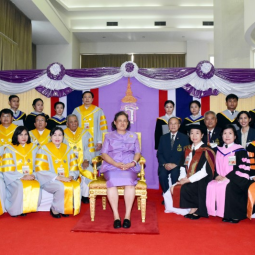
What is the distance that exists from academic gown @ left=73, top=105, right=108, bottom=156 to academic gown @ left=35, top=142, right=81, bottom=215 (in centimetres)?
117

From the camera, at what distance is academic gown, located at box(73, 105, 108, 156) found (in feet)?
17.0

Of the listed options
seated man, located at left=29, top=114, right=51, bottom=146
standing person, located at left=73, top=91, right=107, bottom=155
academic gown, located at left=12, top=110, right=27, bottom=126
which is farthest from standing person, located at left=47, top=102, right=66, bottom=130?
seated man, located at left=29, top=114, right=51, bottom=146

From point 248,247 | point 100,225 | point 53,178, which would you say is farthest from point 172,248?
point 53,178

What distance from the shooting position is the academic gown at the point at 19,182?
3691 mm

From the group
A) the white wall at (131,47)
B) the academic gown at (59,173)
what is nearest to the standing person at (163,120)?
the academic gown at (59,173)

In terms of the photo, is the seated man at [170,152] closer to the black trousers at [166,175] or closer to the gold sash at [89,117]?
the black trousers at [166,175]

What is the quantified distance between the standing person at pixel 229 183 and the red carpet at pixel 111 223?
74 cm

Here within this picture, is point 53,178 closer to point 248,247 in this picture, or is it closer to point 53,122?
point 53,122

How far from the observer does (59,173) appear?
3883 mm

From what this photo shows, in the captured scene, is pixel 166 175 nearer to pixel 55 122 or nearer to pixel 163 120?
pixel 163 120

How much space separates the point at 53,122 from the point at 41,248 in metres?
2.80

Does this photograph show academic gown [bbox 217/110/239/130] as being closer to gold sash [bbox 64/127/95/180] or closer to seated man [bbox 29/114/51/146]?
gold sash [bbox 64/127/95/180]

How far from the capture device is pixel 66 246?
2.70 meters

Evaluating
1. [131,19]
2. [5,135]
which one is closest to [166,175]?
→ [5,135]
